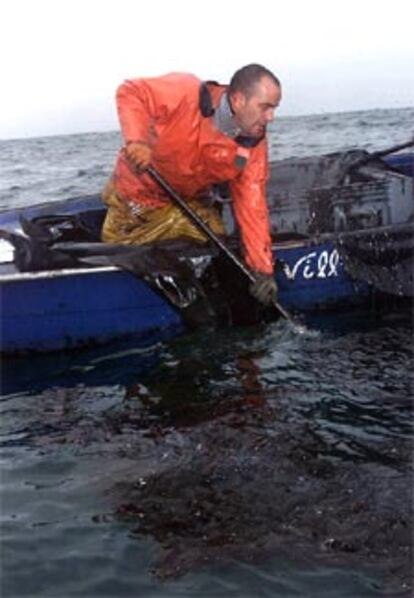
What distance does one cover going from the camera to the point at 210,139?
744 cm

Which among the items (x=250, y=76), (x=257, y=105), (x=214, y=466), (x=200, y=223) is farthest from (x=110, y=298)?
(x=214, y=466)

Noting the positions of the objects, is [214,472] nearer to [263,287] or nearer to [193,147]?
[263,287]

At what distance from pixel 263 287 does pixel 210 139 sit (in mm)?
1520

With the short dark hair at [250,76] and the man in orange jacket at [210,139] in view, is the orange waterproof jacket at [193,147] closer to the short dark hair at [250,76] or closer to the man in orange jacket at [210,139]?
the man in orange jacket at [210,139]

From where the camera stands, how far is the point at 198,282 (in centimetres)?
810

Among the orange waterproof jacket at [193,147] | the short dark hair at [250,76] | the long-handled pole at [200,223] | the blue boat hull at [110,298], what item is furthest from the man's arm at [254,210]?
the short dark hair at [250,76]

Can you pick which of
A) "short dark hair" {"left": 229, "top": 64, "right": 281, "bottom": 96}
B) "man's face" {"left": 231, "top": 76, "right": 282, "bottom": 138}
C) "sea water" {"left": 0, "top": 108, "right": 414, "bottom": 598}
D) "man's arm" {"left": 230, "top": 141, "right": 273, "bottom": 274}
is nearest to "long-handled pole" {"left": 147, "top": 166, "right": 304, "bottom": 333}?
"man's arm" {"left": 230, "top": 141, "right": 273, "bottom": 274}

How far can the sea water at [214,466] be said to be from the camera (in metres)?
4.37

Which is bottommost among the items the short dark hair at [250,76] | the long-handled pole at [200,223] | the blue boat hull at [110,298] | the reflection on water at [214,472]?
the reflection on water at [214,472]

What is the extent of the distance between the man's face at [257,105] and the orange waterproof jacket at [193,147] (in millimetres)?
316

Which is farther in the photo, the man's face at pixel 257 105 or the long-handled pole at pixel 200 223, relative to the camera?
the long-handled pole at pixel 200 223

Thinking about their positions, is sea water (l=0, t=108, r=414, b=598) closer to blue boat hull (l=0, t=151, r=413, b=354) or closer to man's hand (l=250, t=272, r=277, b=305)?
blue boat hull (l=0, t=151, r=413, b=354)

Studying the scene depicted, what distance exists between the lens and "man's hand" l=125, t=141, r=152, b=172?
22.8 feet

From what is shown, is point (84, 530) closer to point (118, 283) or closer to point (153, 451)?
point (153, 451)
